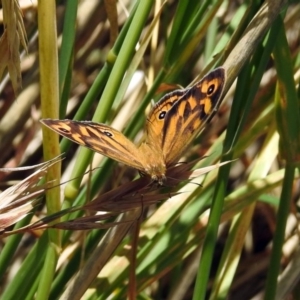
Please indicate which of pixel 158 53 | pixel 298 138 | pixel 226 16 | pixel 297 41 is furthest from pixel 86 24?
pixel 298 138

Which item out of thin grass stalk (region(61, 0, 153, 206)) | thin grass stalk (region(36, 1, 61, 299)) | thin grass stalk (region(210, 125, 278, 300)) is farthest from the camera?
thin grass stalk (region(210, 125, 278, 300))

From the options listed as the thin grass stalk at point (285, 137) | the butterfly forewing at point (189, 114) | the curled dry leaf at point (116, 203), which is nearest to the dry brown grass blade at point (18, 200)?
the curled dry leaf at point (116, 203)

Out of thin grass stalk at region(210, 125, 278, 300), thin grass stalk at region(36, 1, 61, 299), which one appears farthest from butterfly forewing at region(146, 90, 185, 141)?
thin grass stalk at region(210, 125, 278, 300)

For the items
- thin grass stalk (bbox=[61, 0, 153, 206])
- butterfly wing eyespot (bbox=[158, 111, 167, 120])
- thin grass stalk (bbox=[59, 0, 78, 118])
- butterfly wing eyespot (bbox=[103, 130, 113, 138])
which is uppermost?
thin grass stalk (bbox=[59, 0, 78, 118])

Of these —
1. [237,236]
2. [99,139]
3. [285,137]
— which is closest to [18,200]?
[99,139]

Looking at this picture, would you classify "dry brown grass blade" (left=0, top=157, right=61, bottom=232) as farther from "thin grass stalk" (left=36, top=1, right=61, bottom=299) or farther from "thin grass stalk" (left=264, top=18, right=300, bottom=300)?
"thin grass stalk" (left=264, top=18, right=300, bottom=300)

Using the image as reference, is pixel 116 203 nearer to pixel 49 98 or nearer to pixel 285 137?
pixel 49 98

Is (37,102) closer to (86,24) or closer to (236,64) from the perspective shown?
(86,24)
